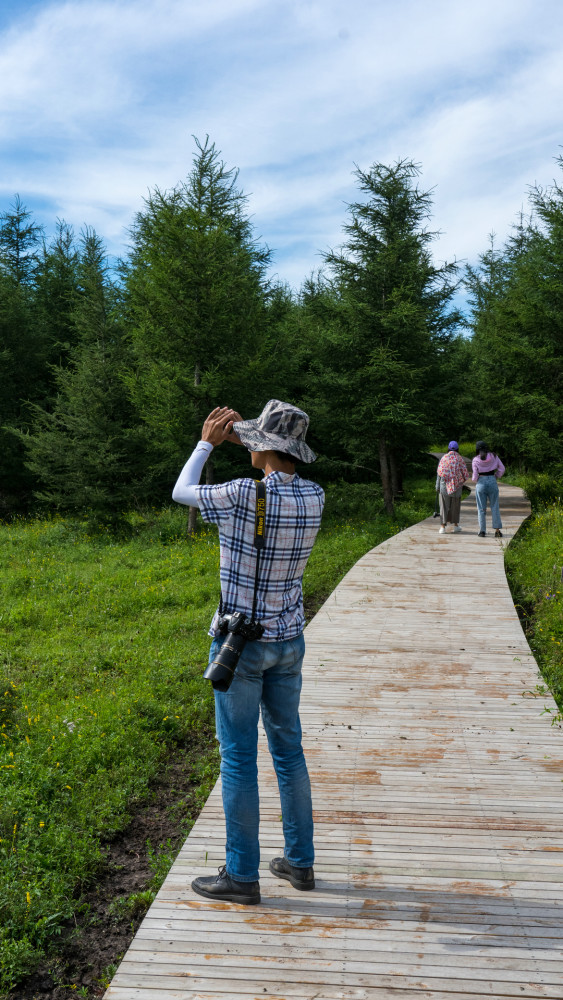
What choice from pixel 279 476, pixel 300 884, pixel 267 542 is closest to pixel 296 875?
pixel 300 884

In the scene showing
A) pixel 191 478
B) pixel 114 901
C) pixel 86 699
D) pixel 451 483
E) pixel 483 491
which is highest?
pixel 191 478

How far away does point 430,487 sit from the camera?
28812 millimetres

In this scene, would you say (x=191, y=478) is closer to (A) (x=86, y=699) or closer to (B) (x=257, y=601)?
(B) (x=257, y=601)

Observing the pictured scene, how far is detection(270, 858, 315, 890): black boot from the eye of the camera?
3.76 metres

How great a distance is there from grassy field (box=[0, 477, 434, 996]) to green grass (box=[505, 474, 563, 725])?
3.02 meters

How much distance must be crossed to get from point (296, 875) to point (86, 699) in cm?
400

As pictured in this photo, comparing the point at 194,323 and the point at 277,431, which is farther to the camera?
the point at 194,323

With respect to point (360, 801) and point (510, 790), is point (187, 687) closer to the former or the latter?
point (360, 801)

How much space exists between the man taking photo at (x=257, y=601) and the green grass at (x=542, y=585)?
3.57 m

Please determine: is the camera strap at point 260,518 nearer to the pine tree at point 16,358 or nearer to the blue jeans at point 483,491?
the blue jeans at point 483,491

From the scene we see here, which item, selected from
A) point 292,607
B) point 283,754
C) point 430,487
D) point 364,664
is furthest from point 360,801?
point 430,487

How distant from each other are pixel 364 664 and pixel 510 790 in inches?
107

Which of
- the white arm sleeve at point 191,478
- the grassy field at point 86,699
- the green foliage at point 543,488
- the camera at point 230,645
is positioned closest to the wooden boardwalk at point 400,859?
the grassy field at point 86,699

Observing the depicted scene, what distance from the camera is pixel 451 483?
587 inches
